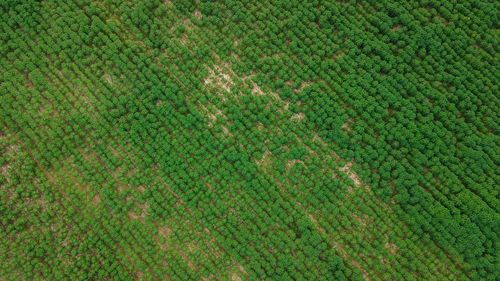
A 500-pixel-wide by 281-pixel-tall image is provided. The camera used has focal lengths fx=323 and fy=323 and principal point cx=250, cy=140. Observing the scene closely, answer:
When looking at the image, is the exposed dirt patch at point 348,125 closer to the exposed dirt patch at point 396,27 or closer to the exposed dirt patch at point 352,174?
the exposed dirt patch at point 352,174

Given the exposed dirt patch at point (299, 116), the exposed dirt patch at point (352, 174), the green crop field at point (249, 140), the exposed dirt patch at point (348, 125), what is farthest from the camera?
the exposed dirt patch at point (299, 116)

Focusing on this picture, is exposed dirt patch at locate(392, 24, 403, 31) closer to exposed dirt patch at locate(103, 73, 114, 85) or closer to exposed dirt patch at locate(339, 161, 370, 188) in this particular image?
exposed dirt patch at locate(339, 161, 370, 188)

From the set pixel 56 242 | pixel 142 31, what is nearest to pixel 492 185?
pixel 142 31

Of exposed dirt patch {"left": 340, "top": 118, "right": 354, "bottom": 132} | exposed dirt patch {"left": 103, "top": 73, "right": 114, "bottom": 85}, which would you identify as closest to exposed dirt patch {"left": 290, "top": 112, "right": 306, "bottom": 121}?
exposed dirt patch {"left": 340, "top": 118, "right": 354, "bottom": 132}

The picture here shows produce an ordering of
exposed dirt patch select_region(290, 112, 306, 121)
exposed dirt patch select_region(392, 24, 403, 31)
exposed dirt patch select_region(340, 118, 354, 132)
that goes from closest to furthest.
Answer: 1. exposed dirt patch select_region(340, 118, 354, 132)
2. exposed dirt patch select_region(290, 112, 306, 121)
3. exposed dirt patch select_region(392, 24, 403, 31)

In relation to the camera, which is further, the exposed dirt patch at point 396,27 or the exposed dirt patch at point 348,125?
the exposed dirt patch at point 396,27

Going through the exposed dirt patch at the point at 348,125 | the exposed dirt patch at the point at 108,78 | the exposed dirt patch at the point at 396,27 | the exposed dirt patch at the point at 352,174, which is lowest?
the exposed dirt patch at the point at 108,78

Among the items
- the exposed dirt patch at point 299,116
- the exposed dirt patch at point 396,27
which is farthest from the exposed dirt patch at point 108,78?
the exposed dirt patch at point 396,27

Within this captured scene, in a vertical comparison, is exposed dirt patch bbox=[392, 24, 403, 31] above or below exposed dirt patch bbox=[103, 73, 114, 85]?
above

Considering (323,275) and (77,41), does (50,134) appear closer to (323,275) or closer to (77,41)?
(77,41)
